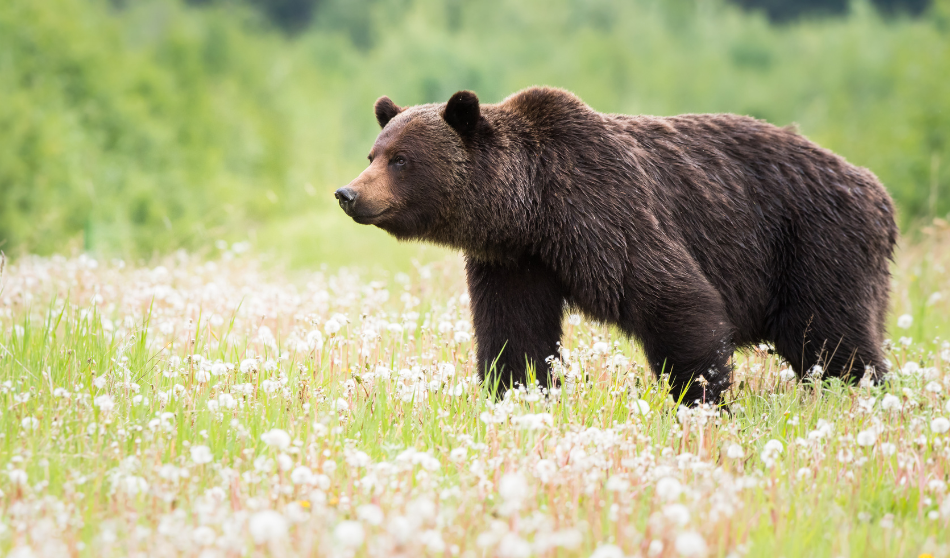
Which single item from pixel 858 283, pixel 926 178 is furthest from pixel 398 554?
pixel 926 178

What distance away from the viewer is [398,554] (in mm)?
2211

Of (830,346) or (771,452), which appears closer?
(771,452)

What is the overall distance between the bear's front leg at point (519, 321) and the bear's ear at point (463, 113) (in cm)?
80

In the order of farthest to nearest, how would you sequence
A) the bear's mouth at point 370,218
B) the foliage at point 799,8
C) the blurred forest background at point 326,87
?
1. the foliage at point 799,8
2. the blurred forest background at point 326,87
3. the bear's mouth at point 370,218

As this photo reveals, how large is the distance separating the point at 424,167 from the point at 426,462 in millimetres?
2081

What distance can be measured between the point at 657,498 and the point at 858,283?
262cm

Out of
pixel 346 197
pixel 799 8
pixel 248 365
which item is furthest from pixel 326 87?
pixel 248 365

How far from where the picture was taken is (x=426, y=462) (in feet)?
9.30

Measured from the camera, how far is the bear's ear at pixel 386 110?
492 cm

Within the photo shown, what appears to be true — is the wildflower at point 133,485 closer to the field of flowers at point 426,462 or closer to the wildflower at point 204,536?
the field of flowers at point 426,462

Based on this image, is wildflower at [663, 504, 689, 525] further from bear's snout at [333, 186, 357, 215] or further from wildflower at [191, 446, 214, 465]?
bear's snout at [333, 186, 357, 215]

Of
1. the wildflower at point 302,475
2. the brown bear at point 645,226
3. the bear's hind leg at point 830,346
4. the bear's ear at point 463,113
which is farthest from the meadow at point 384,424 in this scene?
the bear's ear at point 463,113

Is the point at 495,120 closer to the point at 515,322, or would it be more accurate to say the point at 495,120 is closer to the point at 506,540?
the point at 515,322

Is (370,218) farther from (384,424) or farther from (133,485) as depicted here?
(133,485)
